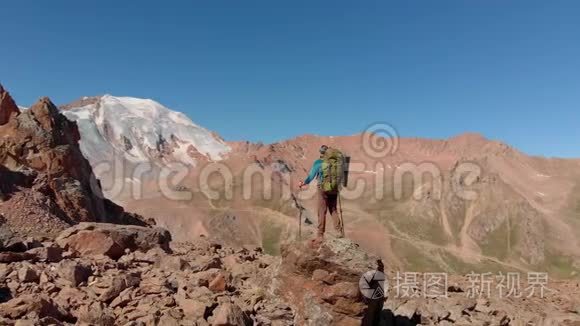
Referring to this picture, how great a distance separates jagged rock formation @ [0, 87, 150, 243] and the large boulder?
3.28 m

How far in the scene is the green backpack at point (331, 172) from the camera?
40.4 feet

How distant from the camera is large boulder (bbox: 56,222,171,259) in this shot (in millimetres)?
15555

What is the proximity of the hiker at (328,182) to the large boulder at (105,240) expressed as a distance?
25.1ft

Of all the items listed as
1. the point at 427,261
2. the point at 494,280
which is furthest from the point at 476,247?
the point at 494,280

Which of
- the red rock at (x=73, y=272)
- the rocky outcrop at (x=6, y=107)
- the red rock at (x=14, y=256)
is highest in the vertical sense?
the rocky outcrop at (x=6, y=107)

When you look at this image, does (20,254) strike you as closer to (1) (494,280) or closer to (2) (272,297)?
(2) (272,297)

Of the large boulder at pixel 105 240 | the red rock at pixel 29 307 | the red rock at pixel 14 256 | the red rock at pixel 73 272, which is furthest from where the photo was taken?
the large boulder at pixel 105 240

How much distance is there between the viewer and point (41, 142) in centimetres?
2758

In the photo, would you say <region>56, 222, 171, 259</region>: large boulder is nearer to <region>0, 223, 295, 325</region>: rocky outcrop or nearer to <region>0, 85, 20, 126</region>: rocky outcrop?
<region>0, 223, 295, 325</region>: rocky outcrop

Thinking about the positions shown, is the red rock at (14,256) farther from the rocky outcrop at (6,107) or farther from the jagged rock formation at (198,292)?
the rocky outcrop at (6,107)

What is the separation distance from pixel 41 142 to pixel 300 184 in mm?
21064

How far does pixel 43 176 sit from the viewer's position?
1001 inches

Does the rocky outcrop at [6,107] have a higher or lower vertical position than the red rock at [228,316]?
higher

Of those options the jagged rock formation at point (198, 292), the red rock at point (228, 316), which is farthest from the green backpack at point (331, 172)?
the red rock at point (228, 316)
